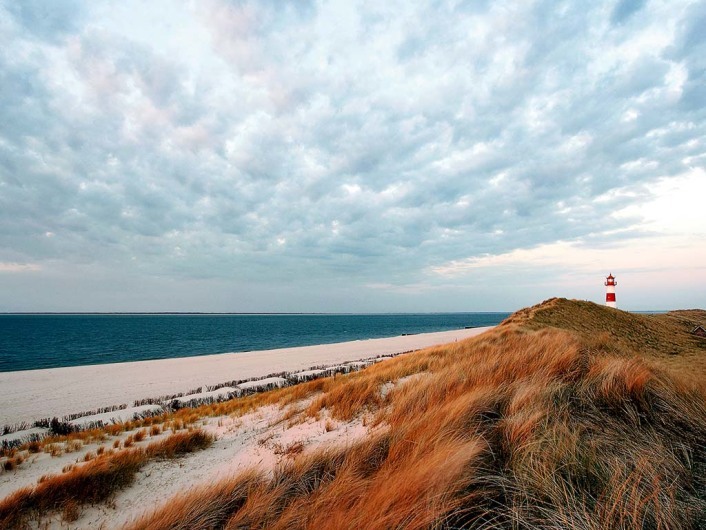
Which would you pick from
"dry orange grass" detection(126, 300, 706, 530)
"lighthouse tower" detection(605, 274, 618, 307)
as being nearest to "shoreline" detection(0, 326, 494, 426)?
"dry orange grass" detection(126, 300, 706, 530)

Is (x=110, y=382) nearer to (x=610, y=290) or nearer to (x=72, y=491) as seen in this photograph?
(x=72, y=491)

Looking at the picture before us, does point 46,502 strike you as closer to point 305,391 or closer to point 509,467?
point 509,467

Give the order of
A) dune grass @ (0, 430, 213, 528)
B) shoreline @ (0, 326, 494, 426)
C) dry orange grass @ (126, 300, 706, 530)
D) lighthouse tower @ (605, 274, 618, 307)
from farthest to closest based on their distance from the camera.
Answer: lighthouse tower @ (605, 274, 618, 307) < shoreline @ (0, 326, 494, 426) < dune grass @ (0, 430, 213, 528) < dry orange grass @ (126, 300, 706, 530)

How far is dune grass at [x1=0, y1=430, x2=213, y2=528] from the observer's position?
3336 mm

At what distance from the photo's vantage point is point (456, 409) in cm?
371

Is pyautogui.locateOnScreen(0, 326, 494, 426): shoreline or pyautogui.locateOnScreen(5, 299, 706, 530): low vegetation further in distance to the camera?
pyautogui.locateOnScreen(0, 326, 494, 426): shoreline

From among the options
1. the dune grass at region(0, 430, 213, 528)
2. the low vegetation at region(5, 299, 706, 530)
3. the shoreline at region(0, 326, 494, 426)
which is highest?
the low vegetation at region(5, 299, 706, 530)

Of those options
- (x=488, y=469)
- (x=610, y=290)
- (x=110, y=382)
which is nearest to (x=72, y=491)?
(x=488, y=469)

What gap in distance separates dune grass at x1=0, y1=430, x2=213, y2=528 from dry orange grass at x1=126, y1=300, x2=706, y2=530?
5.25 feet

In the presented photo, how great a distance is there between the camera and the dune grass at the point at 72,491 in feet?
10.9

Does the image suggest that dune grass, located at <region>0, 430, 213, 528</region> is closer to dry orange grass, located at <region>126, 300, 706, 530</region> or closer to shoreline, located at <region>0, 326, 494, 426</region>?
dry orange grass, located at <region>126, 300, 706, 530</region>

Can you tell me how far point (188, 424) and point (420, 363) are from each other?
257 inches

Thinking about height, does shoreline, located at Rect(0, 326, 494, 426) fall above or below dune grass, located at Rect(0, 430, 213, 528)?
below

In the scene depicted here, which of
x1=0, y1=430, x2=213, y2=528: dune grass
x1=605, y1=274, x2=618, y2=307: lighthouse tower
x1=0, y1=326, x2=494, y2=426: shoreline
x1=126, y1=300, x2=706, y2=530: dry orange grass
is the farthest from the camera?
x1=605, y1=274, x2=618, y2=307: lighthouse tower
